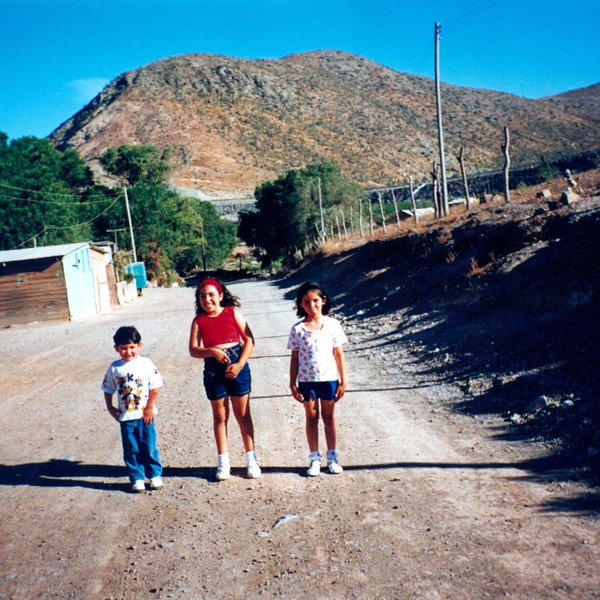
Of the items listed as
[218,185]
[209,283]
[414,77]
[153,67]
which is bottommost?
[209,283]

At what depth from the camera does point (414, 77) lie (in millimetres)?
122062

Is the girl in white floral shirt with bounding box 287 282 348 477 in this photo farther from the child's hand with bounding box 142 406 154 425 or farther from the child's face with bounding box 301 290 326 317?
the child's hand with bounding box 142 406 154 425

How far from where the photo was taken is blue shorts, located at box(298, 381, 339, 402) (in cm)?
469

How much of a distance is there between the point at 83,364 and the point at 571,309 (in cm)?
937

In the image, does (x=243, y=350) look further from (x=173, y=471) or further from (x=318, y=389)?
(x=173, y=471)

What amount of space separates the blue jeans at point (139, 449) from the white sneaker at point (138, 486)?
2 cm

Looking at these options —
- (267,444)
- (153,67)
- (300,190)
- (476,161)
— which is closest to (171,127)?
(153,67)

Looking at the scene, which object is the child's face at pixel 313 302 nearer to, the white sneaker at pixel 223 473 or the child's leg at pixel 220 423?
the child's leg at pixel 220 423

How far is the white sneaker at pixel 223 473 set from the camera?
4.70 m

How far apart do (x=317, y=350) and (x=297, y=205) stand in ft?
152

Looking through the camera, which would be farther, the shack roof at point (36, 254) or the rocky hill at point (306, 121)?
the rocky hill at point (306, 121)

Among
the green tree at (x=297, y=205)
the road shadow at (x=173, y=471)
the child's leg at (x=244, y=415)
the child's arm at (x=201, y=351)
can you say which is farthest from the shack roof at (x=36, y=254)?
the green tree at (x=297, y=205)

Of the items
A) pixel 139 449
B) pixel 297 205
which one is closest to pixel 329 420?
pixel 139 449

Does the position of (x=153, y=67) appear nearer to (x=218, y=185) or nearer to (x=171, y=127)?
(x=171, y=127)
